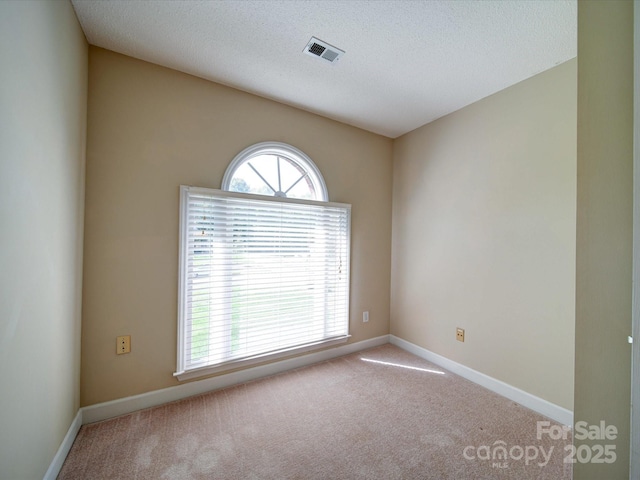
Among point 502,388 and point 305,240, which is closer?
point 502,388

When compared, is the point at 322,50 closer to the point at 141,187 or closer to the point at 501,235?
the point at 141,187

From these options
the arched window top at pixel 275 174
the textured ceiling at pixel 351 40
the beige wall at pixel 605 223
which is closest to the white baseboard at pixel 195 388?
the arched window top at pixel 275 174

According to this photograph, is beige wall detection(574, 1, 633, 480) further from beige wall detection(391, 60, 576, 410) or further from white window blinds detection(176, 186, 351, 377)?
white window blinds detection(176, 186, 351, 377)

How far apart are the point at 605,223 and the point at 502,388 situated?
6.47ft

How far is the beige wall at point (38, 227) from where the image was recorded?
3.00 ft

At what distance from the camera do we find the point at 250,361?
7.24ft

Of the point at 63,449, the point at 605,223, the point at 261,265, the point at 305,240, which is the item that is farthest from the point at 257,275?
the point at 605,223

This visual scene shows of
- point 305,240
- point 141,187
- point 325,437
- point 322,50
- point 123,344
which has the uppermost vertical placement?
point 322,50

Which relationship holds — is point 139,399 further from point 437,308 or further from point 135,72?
point 437,308

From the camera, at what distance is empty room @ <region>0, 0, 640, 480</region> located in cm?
88

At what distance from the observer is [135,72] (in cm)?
182

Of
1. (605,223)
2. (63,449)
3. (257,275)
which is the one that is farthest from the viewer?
(257,275)

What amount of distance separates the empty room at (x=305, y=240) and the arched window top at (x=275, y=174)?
0.02 metres

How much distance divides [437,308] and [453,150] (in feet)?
5.36
